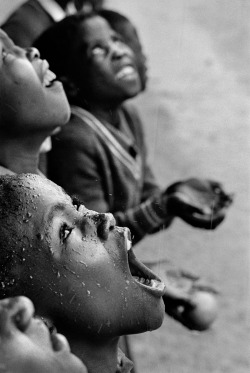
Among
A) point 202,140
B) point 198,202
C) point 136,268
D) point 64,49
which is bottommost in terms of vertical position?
point 202,140

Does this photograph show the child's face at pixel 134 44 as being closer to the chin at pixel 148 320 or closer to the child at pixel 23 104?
the child at pixel 23 104

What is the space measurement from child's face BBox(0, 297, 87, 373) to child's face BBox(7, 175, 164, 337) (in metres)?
0.11

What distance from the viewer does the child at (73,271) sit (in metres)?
0.76

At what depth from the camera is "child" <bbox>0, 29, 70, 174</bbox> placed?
3.19ft

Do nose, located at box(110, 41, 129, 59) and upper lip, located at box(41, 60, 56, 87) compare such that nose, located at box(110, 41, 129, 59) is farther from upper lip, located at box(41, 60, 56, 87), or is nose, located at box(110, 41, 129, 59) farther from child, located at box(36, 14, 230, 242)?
upper lip, located at box(41, 60, 56, 87)

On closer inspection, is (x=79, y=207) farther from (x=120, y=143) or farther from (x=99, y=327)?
(x=120, y=143)

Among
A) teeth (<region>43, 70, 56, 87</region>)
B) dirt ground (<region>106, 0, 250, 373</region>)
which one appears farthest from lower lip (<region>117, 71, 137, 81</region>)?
dirt ground (<region>106, 0, 250, 373</region>)

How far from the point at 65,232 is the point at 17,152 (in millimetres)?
274

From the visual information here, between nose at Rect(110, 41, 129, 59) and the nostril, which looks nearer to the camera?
the nostril

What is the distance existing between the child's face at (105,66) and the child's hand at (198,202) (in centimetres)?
22

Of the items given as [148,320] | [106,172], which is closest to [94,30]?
[106,172]

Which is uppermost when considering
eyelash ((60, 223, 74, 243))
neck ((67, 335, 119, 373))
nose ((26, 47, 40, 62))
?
nose ((26, 47, 40, 62))

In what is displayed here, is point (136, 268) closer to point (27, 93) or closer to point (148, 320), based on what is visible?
point (148, 320)

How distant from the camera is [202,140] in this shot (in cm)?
347
